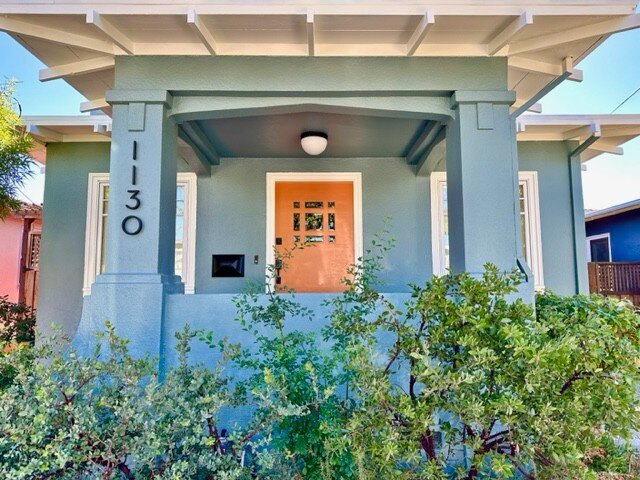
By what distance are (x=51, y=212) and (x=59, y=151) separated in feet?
2.77

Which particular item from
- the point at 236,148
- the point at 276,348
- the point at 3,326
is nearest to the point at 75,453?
the point at 276,348

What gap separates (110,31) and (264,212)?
3003mm

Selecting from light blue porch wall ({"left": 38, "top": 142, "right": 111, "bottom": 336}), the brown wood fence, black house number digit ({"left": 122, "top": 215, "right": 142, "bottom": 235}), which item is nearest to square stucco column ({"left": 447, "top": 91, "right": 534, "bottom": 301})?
black house number digit ({"left": 122, "top": 215, "right": 142, "bottom": 235})

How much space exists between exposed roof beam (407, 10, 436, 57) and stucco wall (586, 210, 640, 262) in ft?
30.6

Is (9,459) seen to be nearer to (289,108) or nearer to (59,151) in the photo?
(289,108)

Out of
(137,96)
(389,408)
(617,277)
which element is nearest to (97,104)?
(137,96)

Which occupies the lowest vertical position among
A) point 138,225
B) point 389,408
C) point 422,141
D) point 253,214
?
point 389,408

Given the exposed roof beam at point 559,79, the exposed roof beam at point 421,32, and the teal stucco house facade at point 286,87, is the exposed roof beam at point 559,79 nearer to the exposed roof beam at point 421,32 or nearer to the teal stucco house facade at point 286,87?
the teal stucco house facade at point 286,87

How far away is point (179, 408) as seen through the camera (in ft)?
7.92

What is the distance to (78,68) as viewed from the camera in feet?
13.2

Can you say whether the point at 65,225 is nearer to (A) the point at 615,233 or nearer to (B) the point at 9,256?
(B) the point at 9,256

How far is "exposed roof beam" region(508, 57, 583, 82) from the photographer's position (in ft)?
13.1

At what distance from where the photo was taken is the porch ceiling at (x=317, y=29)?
3.31m

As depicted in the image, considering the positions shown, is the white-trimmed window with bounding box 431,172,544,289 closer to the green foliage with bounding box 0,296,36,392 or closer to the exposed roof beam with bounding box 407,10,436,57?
the exposed roof beam with bounding box 407,10,436,57
